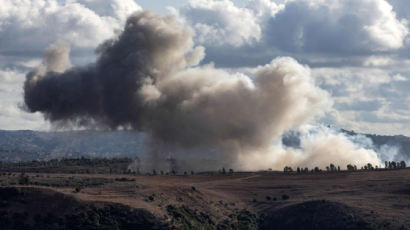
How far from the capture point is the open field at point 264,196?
12862cm

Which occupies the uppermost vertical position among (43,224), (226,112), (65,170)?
(226,112)

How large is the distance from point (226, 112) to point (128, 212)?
263ft

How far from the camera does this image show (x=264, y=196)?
153125 millimetres

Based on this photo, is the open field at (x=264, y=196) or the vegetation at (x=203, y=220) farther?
the open field at (x=264, y=196)

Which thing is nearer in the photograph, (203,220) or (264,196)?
(203,220)

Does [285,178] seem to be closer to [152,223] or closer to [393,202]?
[393,202]

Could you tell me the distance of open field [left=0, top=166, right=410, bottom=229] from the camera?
129 m

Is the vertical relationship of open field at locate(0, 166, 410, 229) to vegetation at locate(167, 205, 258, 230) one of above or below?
above

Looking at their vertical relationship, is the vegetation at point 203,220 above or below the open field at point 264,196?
below

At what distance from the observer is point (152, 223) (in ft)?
398

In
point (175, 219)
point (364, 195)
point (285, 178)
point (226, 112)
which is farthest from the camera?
point (226, 112)

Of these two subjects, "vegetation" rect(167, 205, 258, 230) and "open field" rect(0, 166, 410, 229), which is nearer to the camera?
"vegetation" rect(167, 205, 258, 230)

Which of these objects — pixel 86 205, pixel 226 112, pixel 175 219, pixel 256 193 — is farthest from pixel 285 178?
pixel 86 205

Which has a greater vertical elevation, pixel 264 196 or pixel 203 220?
pixel 264 196
